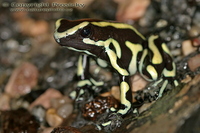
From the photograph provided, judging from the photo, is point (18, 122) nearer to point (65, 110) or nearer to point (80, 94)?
point (65, 110)

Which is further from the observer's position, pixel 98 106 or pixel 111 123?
pixel 98 106

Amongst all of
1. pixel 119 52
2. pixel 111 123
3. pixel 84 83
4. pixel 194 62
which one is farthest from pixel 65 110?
pixel 194 62

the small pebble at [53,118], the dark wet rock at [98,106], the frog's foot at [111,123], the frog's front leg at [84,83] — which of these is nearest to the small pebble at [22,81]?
the small pebble at [53,118]

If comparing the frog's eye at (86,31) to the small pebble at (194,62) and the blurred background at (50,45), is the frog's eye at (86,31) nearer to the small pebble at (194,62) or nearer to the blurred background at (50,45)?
the blurred background at (50,45)

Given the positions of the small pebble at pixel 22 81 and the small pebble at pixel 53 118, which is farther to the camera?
the small pebble at pixel 22 81

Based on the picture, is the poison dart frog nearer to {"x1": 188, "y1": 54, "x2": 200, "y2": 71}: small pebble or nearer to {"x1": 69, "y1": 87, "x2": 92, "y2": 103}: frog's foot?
{"x1": 69, "y1": 87, "x2": 92, "y2": 103}: frog's foot

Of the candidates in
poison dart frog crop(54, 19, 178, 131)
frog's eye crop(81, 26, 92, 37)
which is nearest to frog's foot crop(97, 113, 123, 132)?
poison dart frog crop(54, 19, 178, 131)

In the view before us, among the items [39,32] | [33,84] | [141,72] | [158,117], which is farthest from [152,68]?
[39,32]

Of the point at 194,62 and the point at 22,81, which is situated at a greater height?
the point at 194,62
